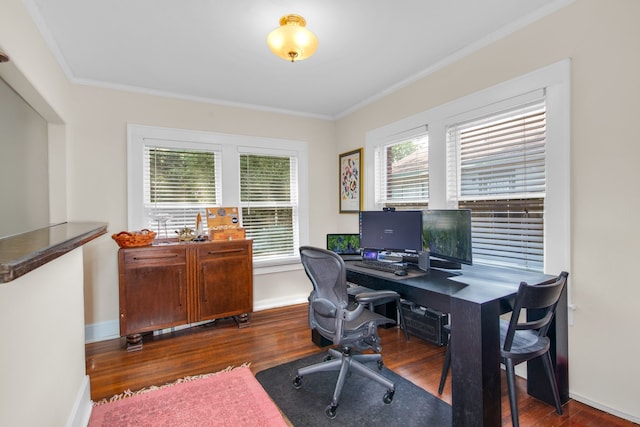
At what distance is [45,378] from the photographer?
1.26m

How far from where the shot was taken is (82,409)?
179cm

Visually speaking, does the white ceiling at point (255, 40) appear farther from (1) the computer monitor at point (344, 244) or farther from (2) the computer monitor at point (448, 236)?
(1) the computer monitor at point (344, 244)

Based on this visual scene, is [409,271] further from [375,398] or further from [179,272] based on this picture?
[179,272]

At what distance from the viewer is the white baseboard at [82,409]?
5.31 ft

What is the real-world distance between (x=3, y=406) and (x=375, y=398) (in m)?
1.86

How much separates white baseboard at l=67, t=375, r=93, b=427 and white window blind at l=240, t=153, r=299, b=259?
2174 mm

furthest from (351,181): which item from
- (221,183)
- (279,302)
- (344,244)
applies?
(279,302)

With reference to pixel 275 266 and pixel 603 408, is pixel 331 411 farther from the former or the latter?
pixel 275 266

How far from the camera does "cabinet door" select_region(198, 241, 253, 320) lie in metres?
3.15

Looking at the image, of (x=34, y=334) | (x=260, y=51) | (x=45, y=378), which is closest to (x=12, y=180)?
(x=34, y=334)

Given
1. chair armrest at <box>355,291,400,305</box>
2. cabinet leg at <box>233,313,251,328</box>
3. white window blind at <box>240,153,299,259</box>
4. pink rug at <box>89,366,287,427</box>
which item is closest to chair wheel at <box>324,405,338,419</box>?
pink rug at <box>89,366,287,427</box>

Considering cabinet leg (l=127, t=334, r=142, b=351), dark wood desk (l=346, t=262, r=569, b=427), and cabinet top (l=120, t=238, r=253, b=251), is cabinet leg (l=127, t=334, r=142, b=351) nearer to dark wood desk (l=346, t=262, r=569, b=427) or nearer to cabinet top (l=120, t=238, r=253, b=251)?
cabinet top (l=120, t=238, r=253, b=251)

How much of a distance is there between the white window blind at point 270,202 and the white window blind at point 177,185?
0.40m

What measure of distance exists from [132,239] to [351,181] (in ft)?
8.43
